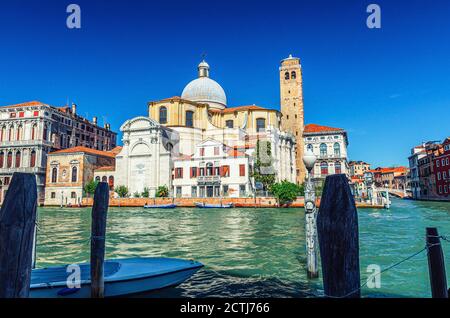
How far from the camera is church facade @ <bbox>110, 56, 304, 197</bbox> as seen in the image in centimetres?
3575

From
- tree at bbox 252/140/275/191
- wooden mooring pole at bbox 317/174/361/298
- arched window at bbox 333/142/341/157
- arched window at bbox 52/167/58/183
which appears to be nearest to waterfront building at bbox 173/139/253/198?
tree at bbox 252/140/275/191

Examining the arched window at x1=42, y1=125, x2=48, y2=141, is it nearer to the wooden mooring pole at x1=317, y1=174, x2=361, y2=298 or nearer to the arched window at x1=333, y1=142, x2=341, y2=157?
the arched window at x1=333, y1=142, x2=341, y2=157

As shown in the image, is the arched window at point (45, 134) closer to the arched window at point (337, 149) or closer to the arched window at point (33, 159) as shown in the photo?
the arched window at point (33, 159)

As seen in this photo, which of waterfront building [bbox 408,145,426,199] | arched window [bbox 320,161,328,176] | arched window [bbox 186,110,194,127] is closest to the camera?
arched window [bbox 186,110,194,127]

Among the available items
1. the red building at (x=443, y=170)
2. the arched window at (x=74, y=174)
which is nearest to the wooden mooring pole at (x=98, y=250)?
the arched window at (x=74, y=174)

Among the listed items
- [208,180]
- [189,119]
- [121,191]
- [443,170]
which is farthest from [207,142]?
[443,170]

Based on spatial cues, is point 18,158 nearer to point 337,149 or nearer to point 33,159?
point 33,159

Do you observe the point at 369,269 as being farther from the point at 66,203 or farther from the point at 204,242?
the point at 66,203

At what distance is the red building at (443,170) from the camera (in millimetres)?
41000

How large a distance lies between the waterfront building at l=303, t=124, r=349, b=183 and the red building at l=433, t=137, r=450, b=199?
11250 mm

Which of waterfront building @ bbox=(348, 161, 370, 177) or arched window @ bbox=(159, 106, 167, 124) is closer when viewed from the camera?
arched window @ bbox=(159, 106, 167, 124)

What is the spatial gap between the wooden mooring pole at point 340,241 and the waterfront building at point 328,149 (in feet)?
153
